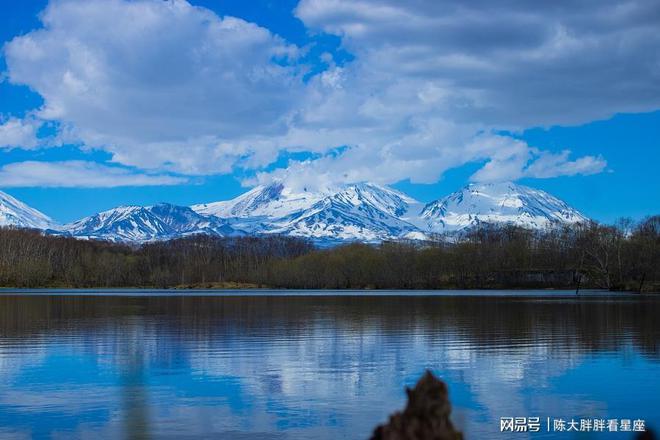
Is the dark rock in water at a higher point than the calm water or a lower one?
higher

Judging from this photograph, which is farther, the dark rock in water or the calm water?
the calm water

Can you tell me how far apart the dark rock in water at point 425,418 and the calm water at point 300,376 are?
1321 cm

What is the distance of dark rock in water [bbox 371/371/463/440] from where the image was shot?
241 inches

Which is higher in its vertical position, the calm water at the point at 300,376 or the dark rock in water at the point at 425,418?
the dark rock in water at the point at 425,418

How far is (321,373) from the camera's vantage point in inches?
1158

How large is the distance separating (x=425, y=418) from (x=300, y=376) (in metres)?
22.8

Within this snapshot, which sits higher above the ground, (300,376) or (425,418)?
(425,418)

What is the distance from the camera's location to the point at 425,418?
20.6 feet

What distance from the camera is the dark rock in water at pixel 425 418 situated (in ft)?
20.1

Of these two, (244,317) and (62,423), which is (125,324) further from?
(62,423)

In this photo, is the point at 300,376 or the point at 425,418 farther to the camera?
the point at 300,376

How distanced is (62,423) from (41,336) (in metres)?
25.9

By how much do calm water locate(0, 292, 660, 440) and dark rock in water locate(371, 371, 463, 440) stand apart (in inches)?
520

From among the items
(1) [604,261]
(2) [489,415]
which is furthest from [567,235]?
(2) [489,415]
